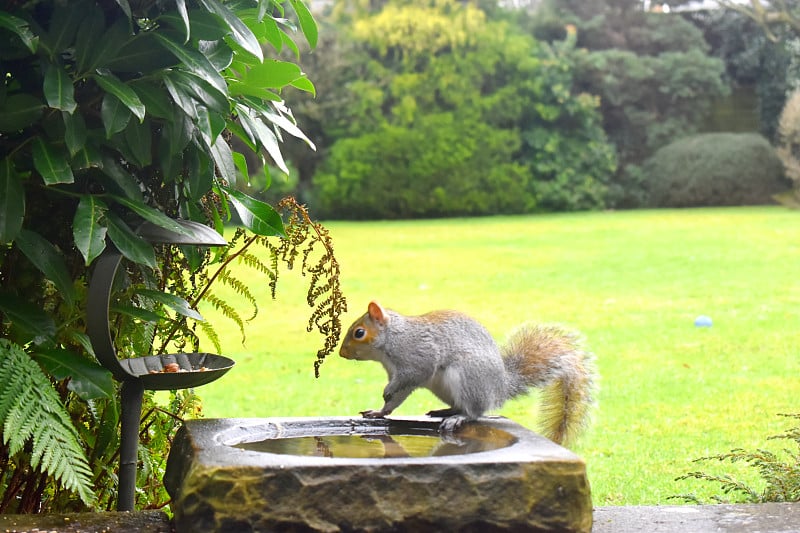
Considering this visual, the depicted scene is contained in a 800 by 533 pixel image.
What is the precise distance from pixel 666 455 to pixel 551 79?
1314 centimetres

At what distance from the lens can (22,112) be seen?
6.78ft

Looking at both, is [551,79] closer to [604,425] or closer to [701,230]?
[701,230]

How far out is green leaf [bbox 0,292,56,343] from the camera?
6.96ft

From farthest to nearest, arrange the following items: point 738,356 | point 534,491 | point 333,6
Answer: point 333,6 → point 738,356 → point 534,491

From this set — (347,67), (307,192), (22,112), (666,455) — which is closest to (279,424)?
(22,112)

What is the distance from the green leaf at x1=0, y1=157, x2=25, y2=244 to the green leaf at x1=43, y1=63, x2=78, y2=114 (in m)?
0.21

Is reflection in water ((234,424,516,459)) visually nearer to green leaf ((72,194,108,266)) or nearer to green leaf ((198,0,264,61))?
green leaf ((72,194,108,266))

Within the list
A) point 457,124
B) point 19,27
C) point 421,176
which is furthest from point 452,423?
point 457,124

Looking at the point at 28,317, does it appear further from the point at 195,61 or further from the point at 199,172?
the point at 195,61

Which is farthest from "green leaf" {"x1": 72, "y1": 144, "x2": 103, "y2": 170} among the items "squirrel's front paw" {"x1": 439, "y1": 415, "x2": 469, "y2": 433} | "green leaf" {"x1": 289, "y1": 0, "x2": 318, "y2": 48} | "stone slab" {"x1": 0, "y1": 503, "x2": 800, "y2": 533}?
"squirrel's front paw" {"x1": 439, "y1": 415, "x2": 469, "y2": 433}

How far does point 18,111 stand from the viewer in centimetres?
207

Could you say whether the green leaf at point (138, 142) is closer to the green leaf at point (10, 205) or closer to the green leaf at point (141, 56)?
the green leaf at point (141, 56)

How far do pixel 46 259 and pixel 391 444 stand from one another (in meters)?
0.89

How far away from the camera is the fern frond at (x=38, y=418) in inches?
77.0
